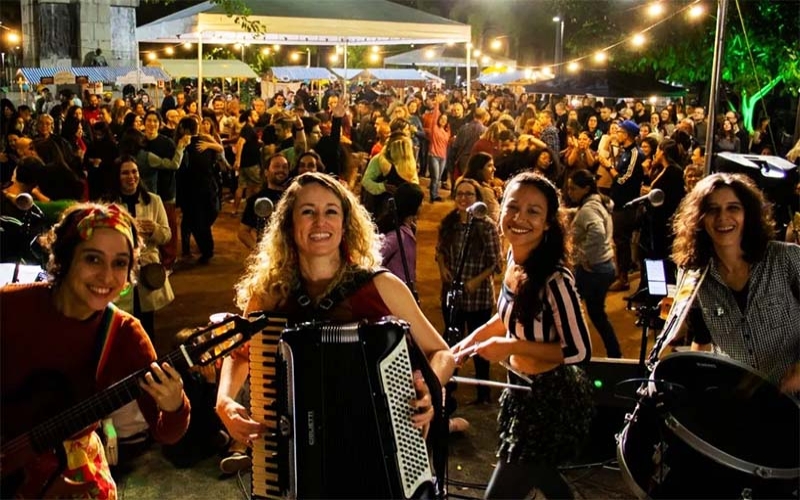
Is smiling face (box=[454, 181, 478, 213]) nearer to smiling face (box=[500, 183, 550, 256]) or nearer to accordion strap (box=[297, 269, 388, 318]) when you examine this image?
smiling face (box=[500, 183, 550, 256])

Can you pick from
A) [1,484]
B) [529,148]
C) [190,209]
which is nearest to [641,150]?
[529,148]

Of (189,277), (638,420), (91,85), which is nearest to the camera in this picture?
(638,420)

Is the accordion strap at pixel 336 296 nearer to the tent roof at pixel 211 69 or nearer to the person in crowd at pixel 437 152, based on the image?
the person in crowd at pixel 437 152

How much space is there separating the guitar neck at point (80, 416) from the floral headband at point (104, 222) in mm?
521

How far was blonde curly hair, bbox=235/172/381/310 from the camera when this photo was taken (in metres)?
2.92

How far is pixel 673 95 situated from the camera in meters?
19.0

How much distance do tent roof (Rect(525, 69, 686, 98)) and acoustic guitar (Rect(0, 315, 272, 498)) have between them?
56.2ft

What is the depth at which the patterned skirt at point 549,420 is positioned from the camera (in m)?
3.34

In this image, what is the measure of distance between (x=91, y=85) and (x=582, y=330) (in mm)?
17203

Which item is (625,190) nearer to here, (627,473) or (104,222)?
(627,473)

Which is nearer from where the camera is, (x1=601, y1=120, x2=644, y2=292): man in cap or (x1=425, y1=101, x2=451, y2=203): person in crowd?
(x1=601, y1=120, x2=644, y2=292): man in cap

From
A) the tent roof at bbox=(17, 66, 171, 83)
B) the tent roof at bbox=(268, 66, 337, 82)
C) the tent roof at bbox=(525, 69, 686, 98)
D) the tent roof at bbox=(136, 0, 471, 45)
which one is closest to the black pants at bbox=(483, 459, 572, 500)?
the tent roof at bbox=(136, 0, 471, 45)

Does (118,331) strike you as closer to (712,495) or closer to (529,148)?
(712,495)

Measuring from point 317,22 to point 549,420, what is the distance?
9.51 meters
